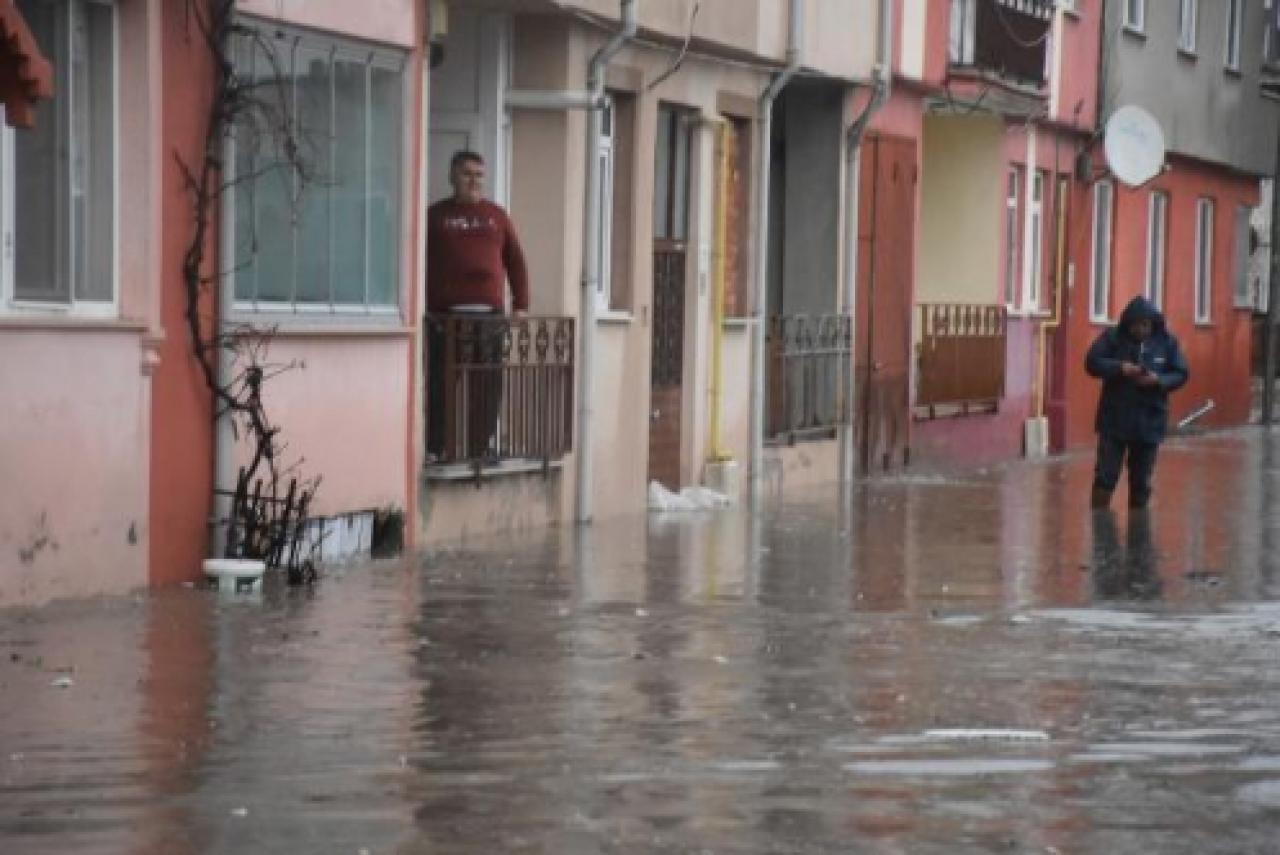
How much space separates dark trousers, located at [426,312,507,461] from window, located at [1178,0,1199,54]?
74.1ft

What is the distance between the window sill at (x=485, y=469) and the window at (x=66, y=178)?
4061 millimetres

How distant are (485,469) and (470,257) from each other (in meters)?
1.23

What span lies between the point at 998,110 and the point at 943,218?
159 cm

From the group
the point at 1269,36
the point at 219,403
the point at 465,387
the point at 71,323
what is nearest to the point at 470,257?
the point at 465,387

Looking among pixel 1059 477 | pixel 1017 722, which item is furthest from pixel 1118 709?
pixel 1059 477

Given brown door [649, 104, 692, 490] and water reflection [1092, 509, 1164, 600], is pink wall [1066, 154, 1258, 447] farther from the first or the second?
water reflection [1092, 509, 1164, 600]

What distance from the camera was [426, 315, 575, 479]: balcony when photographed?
20750mm

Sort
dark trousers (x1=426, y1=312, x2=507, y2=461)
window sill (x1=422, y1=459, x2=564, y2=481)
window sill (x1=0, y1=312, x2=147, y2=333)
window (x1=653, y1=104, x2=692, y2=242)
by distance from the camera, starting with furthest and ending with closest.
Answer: window (x1=653, y1=104, x2=692, y2=242), dark trousers (x1=426, y1=312, x2=507, y2=461), window sill (x1=422, y1=459, x2=564, y2=481), window sill (x1=0, y1=312, x2=147, y2=333)

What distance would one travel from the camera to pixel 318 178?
19.0 meters

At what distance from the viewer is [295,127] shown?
18594 millimetres

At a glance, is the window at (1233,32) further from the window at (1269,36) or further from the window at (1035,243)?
the window at (1035,243)

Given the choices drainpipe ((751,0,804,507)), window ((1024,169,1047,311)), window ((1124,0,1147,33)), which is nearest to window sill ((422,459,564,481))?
drainpipe ((751,0,804,507))

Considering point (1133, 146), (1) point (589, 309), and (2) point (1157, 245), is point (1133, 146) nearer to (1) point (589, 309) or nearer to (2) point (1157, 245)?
(2) point (1157, 245)

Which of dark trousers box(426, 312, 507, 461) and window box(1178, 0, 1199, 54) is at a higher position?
window box(1178, 0, 1199, 54)
